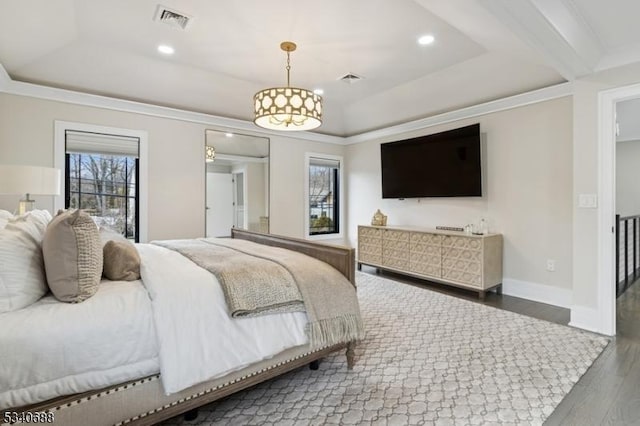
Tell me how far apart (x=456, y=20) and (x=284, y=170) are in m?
3.65

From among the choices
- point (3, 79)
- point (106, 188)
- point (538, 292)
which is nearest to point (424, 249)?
point (538, 292)

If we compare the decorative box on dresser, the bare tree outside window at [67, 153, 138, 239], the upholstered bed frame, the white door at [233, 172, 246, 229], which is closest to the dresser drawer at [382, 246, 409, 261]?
the decorative box on dresser

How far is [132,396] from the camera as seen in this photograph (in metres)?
1.45

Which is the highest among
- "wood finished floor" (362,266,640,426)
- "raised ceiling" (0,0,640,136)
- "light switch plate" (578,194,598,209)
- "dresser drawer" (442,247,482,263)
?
"raised ceiling" (0,0,640,136)

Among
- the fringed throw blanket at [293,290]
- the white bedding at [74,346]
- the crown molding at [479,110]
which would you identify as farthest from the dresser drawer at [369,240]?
the white bedding at [74,346]

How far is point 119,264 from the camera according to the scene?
6.03ft

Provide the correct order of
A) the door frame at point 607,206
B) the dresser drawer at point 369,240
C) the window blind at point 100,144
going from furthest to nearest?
the dresser drawer at point 369,240, the window blind at point 100,144, the door frame at point 607,206

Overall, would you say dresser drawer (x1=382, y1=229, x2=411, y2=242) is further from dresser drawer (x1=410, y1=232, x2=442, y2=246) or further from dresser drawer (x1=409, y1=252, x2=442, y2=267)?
dresser drawer (x1=409, y1=252, x2=442, y2=267)

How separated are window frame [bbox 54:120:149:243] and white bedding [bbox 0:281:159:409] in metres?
2.98

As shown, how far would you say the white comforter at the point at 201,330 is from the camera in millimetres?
1508

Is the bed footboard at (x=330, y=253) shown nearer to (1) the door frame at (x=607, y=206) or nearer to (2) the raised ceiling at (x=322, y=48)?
(2) the raised ceiling at (x=322, y=48)

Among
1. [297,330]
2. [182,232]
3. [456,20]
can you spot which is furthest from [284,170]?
[297,330]

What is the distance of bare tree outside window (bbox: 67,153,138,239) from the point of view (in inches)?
155

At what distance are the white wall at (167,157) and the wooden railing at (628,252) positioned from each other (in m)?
4.60
